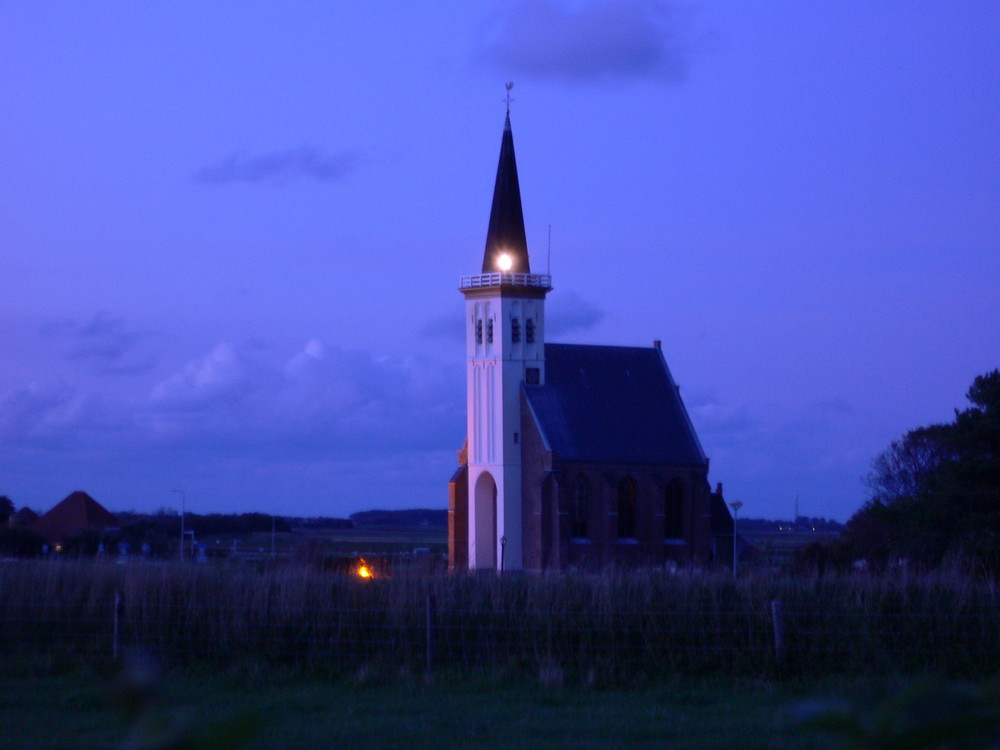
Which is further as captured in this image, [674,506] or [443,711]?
[674,506]

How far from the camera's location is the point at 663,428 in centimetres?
5200

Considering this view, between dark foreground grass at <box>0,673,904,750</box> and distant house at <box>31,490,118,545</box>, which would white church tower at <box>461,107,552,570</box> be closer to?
distant house at <box>31,490,118,545</box>

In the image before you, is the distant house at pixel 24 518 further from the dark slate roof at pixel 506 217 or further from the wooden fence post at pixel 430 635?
the wooden fence post at pixel 430 635

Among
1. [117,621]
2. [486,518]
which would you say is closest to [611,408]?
[486,518]

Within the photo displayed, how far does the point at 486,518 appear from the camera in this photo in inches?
2000

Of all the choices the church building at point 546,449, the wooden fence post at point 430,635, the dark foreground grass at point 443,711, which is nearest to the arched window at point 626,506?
the church building at point 546,449

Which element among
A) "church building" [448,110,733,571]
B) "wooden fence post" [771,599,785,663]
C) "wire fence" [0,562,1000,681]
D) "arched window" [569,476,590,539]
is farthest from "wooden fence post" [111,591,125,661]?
"arched window" [569,476,590,539]

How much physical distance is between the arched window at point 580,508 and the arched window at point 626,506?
1721mm

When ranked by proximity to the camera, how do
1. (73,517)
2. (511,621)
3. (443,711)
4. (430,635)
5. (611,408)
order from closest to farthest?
(443,711)
(430,635)
(511,621)
(73,517)
(611,408)

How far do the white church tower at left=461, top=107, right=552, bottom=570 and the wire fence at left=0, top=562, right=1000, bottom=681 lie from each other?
102 ft

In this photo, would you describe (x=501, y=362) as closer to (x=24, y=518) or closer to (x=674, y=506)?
(x=674, y=506)

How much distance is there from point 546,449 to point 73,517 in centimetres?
1742

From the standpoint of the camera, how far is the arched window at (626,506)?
166ft

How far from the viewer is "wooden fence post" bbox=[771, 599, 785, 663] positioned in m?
16.2
